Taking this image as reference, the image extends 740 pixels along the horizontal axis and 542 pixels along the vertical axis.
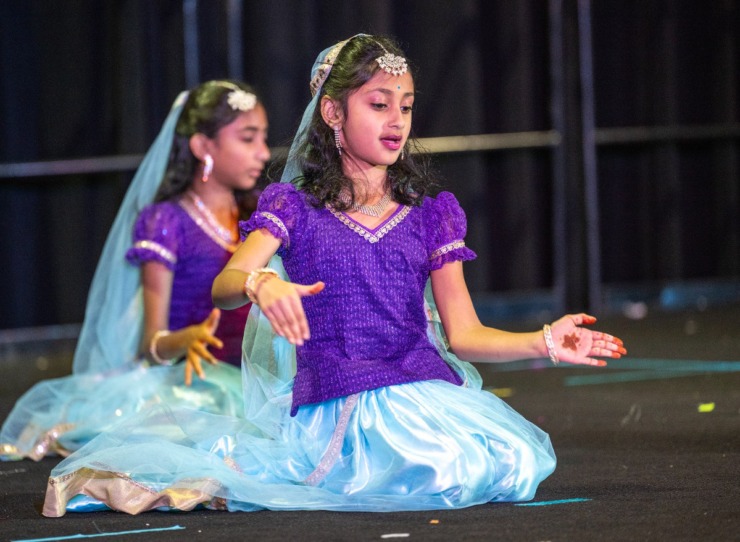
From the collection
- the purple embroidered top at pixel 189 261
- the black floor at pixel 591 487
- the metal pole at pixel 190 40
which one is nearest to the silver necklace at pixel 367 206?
the black floor at pixel 591 487

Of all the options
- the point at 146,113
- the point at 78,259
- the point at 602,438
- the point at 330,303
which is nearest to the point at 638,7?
the point at 146,113

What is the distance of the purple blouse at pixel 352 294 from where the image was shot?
2.76m

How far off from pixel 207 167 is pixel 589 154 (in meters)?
4.00

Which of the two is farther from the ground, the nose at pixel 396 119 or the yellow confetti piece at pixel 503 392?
the nose at pixel 396 119

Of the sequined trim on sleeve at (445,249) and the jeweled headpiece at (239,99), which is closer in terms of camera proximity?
the sequined trim on sleeve at (445,249)

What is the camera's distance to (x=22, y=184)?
22.5 feet

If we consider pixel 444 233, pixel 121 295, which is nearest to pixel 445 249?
pixel 444 233

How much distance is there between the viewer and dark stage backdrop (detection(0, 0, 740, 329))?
6.82 m

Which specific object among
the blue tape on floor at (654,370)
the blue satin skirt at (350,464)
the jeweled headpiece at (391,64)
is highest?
the jeweled headpiece at (391,64)

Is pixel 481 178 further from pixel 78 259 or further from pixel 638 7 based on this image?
pixel 78 259

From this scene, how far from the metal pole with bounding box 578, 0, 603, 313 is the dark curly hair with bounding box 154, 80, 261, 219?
12.5 ft

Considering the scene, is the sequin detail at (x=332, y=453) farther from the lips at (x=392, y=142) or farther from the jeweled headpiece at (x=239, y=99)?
the jeweled headpiece at (x=239, y=99)

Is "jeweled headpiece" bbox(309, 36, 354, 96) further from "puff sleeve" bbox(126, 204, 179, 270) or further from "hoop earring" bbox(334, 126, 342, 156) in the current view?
"puff sleeve" bbox(126, 204, 179, 270)

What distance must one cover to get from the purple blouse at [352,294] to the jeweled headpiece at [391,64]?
343 millimetres
